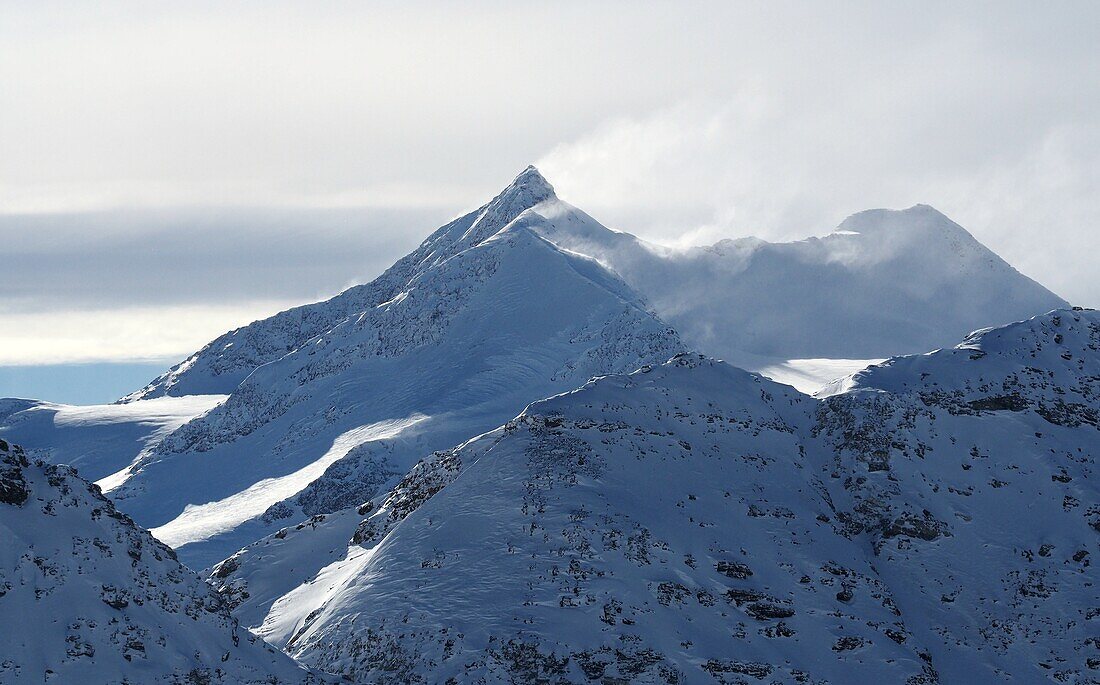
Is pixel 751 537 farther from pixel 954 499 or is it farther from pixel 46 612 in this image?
pixel 46 612

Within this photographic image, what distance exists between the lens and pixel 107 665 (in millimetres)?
32406

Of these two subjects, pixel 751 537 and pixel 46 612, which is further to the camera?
pixel 751 537

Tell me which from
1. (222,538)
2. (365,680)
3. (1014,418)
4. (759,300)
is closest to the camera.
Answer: (365,680)

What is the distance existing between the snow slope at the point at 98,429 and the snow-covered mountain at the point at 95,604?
105868 mm

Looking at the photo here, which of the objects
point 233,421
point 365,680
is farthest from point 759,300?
point 365,680

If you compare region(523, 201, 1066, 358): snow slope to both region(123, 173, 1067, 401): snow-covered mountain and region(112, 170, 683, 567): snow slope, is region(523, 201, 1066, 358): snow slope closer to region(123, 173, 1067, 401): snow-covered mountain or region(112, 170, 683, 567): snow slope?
region(123, 173, 1067, 401): snow-covered mountain

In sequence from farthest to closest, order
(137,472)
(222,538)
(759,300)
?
(759,300), (137,472), (222,538)

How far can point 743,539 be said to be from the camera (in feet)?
161

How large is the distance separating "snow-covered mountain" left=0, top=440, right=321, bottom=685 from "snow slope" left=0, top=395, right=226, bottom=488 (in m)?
106

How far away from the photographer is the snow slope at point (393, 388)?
108 metres

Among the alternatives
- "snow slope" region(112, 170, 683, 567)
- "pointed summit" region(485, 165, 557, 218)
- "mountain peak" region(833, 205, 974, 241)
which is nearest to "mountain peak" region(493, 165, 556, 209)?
"pointed summit" region(485, 165, 557, 218)

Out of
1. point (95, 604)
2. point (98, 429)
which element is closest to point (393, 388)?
point (98, 429)

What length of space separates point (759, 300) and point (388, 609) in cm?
11496

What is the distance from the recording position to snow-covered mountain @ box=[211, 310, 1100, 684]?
42.2m
